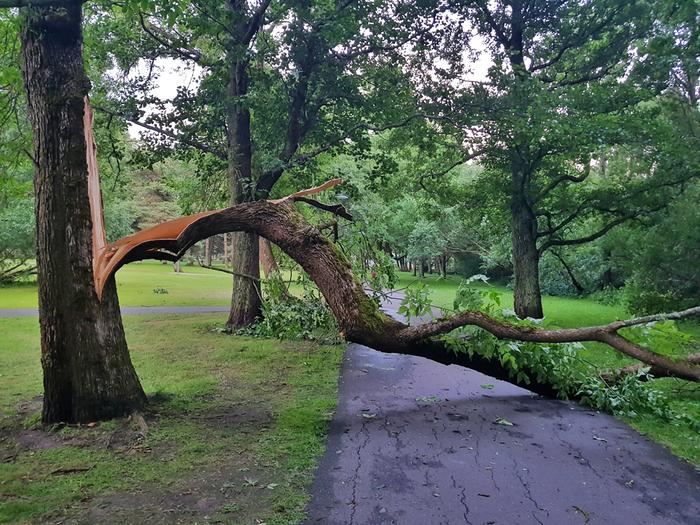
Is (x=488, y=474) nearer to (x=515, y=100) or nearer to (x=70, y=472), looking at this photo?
(x=70, y=472)

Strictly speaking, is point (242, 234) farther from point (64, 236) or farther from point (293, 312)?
point (64, 236)

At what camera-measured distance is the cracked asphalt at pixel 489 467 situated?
12.2ft

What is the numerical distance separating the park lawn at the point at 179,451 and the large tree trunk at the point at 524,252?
26.5 feet

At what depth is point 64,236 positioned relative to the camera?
5.17m

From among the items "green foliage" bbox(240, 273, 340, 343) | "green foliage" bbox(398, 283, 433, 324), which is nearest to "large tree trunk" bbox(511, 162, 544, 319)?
"green foliage" bbox(240, 273, 340, 343)

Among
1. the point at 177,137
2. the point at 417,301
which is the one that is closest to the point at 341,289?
the point at 417,301

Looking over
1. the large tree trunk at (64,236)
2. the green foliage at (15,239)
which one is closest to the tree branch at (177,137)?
the large tree trunk at (64,236)

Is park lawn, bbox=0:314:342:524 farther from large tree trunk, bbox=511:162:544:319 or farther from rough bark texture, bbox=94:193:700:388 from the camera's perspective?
large tree trunk, bbox=511:162:544:319

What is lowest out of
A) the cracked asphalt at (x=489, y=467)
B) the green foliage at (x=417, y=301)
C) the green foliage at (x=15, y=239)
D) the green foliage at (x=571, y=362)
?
the cracked asphalt at (x=489, y=467)

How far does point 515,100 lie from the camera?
36.6 feet

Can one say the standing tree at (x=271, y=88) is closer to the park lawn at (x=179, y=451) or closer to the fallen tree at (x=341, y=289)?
the park lawn at (x=179, y=451)

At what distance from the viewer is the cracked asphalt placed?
371 centimetres

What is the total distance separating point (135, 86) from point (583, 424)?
39.7ft

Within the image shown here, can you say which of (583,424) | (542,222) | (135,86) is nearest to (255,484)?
(583,424)
